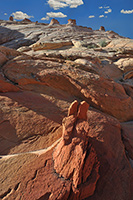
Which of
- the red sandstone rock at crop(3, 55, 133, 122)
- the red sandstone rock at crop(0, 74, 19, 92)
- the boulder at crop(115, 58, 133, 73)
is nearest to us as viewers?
the red sandstone rock at crop(0, 74, 19, 92)

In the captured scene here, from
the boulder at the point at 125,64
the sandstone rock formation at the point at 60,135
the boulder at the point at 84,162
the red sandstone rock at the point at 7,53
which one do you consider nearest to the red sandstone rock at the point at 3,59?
the sandstone rock formation at the point at 60,135

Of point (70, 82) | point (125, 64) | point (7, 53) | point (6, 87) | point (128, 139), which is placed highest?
point (125, 64)

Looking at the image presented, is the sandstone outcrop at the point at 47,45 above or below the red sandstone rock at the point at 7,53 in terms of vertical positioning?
above

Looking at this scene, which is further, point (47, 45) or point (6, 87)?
point (47, 45)

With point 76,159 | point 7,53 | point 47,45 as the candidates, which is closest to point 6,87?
point 7,53

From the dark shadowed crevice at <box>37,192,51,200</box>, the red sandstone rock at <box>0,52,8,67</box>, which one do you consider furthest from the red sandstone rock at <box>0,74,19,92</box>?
the dark shadowed crevice at <box>37,192,51,200</box>

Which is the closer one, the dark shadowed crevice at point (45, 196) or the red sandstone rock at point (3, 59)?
the dark shadowed crevice at point (45, 196)

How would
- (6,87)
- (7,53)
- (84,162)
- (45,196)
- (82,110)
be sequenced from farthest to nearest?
(7,53), (6,87), (82,110), (84,162), (45,196)

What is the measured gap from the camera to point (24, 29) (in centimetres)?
2558

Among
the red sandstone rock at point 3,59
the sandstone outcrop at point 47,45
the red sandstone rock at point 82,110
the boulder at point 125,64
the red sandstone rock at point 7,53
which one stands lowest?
the red sandstone rock at point 82,110

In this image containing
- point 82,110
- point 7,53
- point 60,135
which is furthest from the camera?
point 7,53

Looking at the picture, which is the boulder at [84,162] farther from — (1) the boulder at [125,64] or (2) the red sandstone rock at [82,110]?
(1) the boulder at [125,64]

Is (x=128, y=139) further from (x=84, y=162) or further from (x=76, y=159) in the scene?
(x=76, y=159)

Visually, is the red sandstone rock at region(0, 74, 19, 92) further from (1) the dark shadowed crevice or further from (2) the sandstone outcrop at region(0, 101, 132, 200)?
(1) the dark shadowed crevice
